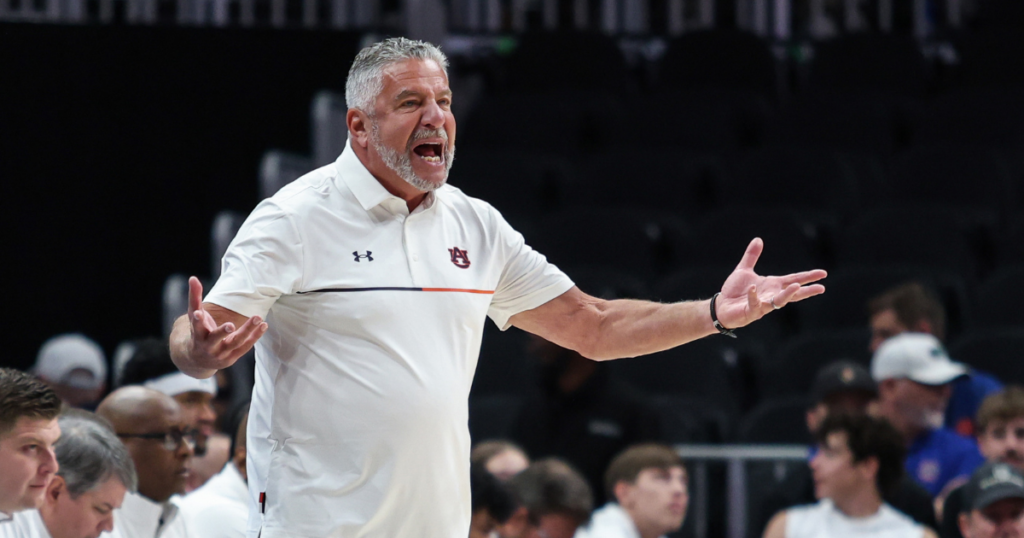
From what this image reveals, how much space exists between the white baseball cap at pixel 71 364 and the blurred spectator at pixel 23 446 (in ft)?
11.3

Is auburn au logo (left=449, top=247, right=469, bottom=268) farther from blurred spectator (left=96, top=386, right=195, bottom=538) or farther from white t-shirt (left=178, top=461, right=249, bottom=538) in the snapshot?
blurred spectator (left=96, top=386, right=195, bottom=538)

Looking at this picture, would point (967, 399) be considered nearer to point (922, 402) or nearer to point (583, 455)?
point (922, 402)

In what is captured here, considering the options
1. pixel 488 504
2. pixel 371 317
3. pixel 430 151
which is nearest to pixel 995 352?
pixel 488 504

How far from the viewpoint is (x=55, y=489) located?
3598 millimetres

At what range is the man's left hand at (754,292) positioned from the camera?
316 cm

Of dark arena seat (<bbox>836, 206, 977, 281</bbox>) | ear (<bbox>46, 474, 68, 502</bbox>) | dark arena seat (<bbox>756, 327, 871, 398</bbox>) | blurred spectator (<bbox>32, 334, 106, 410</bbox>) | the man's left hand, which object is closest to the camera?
the man's left hand

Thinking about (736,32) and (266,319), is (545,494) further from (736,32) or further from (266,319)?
(736,32)

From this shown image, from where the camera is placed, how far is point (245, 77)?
8.80 m

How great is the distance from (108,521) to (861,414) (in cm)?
330

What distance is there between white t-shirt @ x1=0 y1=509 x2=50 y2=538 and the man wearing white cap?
3806mm

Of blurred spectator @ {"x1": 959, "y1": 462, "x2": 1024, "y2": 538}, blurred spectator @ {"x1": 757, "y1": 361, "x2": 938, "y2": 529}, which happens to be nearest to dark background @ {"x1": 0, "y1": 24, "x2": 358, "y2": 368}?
blurred spectator @ {"x1": 757, "y1": 361, "x2": 938, "y2": 529}

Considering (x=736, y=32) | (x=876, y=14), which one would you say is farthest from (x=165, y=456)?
(x=876, y=14)

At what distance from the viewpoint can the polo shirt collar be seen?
126 inches

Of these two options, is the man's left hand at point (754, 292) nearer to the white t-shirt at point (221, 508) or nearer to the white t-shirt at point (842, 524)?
the white t-shirt at point (221, 508)
